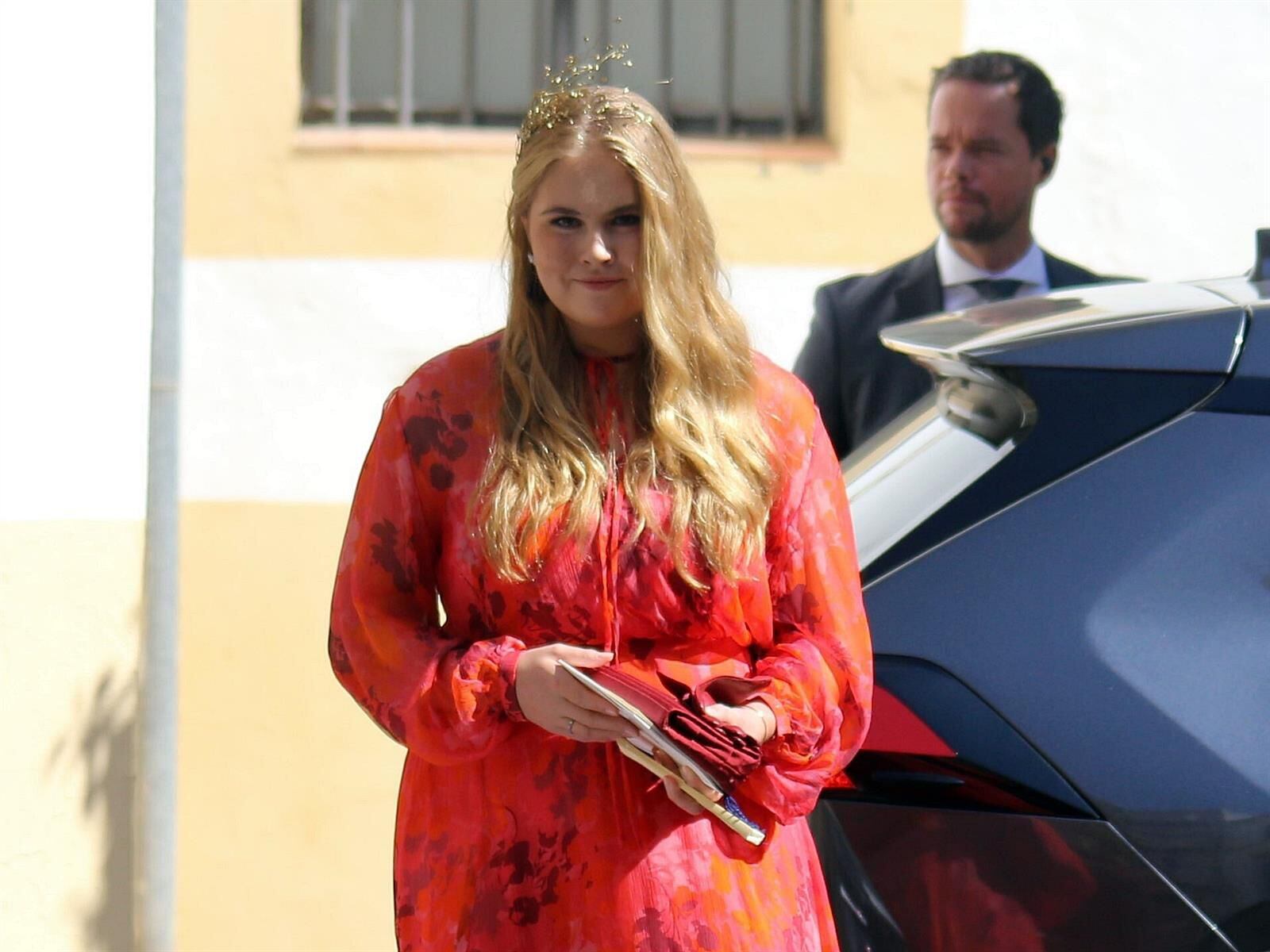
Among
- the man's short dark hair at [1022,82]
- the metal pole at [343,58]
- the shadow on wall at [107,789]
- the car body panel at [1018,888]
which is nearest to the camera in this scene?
the car body panel at [1018,888]

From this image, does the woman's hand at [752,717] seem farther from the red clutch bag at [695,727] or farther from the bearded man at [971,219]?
the bearded man at [971,219]

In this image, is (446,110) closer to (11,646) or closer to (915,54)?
(915,54)

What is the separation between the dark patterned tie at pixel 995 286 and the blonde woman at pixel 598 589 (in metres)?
2.58

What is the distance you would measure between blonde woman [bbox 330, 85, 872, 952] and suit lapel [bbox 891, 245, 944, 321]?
8.26ft

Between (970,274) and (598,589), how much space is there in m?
2.89

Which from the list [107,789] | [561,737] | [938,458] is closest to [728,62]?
[107,789]

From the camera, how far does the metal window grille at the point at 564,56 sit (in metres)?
4.85

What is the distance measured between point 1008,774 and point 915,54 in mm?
3053

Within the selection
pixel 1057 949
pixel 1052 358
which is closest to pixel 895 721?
pixel 1057 949

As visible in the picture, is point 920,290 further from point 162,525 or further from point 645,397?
point 645,397

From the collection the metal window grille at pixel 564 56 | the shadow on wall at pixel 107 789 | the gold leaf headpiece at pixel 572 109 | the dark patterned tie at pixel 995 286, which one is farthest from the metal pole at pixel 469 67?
the gold leaf headpiece at pixel 572 109

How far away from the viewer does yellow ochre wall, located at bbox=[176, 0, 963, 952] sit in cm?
466

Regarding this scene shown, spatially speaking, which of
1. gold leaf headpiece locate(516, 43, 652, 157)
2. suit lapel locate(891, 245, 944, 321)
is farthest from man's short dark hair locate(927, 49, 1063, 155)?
gold leaf headpiece locate(516, 43, 652, 157)

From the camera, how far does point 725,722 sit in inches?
75.0
